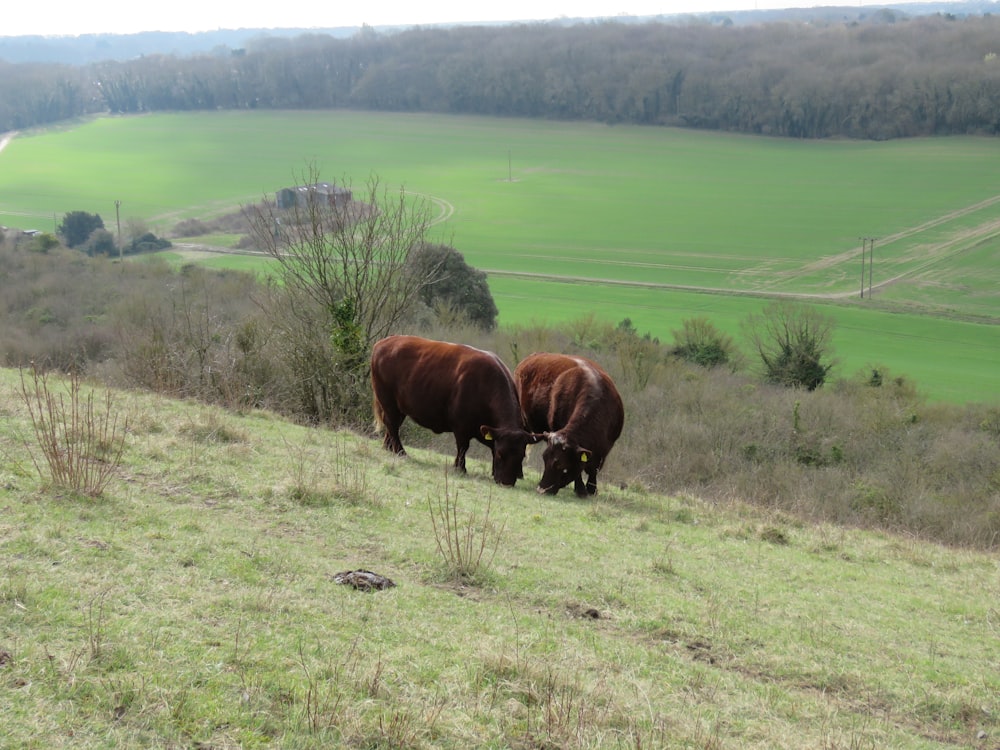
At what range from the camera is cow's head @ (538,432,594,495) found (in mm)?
13617

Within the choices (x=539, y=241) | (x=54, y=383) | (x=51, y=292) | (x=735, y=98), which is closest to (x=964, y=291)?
(x=539, y=241)

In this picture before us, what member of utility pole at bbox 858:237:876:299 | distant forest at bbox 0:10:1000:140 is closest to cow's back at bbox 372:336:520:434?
utility pole at bbox 858:237:876:299

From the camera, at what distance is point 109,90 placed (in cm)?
18738

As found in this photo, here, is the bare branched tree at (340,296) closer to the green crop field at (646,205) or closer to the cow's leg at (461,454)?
the cow's leg at (461,454)

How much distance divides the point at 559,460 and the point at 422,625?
6.63 m

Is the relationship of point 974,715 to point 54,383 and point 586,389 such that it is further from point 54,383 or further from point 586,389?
point 54,383

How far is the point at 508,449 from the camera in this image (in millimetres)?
13711

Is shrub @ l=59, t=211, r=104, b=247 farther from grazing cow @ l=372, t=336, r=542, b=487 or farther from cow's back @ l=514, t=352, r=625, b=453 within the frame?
cow's back @ l=514, t=352, r=625, b=453

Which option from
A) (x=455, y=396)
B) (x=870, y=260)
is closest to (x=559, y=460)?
(x=455, y=396)

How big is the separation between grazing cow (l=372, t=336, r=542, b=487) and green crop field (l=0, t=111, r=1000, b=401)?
36476 millimetres

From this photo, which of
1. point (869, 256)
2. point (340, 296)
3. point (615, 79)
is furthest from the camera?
point (615, 79)

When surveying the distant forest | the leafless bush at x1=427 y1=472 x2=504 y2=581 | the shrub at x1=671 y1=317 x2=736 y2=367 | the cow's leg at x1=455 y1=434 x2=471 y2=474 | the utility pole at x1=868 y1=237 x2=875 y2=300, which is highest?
the distant forest

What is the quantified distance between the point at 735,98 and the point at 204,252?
272ft

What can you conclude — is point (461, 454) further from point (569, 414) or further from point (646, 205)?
point (646, 205)
